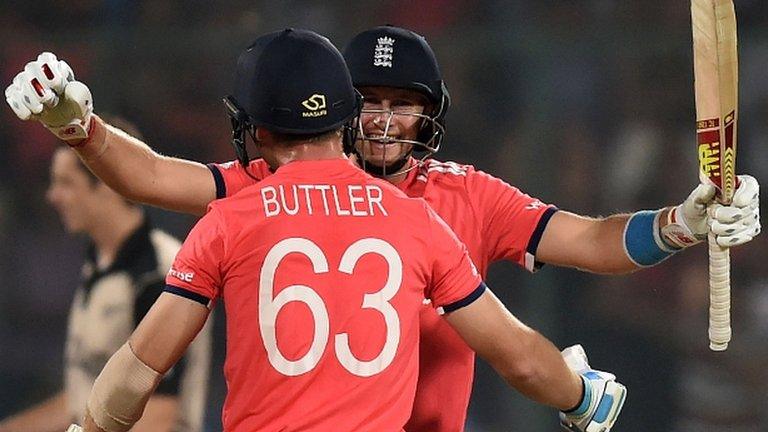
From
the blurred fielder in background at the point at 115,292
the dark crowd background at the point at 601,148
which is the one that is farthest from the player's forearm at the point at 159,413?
the dark crowd background at the point at 601,148

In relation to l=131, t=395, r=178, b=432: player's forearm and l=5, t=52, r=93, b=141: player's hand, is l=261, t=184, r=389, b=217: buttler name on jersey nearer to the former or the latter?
l=5, t=52, r=93, b=141: player's hand

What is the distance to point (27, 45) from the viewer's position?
15.4 feet

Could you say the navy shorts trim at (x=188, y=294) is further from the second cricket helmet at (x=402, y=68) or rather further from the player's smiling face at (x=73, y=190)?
the player's smiling face at (x=73, y=190)

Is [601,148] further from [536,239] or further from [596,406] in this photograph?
[596,406]

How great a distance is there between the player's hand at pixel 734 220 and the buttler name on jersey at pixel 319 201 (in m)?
0.70

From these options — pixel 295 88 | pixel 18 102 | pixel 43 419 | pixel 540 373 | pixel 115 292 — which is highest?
pixel 295 88

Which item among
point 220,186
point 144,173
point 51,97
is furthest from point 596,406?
point 51,97

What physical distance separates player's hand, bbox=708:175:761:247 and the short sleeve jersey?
39 centimetres

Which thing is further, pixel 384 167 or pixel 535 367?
pixel 384 167

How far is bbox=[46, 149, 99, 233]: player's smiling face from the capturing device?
4.11 metres

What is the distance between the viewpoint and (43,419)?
4.52m

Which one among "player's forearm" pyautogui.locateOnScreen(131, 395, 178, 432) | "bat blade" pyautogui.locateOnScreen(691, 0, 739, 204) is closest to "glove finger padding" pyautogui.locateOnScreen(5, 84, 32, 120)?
"bat blade" pyautogui.locateOnScreen(691, 0, 739, 204)

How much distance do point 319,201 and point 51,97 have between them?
0.66 meters

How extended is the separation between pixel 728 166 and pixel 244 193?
90 cm
